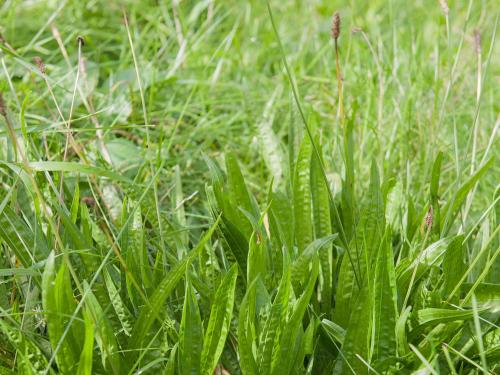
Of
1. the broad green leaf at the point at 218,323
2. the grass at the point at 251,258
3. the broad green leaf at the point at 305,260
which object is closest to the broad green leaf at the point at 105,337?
the grass at the point at 251,258

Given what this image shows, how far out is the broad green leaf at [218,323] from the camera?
94 cm

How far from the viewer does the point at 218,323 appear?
947 millimetres

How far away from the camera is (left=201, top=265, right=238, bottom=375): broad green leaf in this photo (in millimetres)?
936

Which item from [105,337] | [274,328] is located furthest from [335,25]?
[105,337]

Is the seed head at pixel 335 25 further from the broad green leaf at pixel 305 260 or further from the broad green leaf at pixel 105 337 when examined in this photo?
the broad green leaf at pixel 105 337

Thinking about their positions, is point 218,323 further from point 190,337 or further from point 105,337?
point 105,337

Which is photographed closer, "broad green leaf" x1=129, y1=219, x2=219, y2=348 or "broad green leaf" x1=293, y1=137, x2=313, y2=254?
"broad green leaf" x1=129, y1=219, x2=219, y2=348

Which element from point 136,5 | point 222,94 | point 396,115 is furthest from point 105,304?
point 136,5

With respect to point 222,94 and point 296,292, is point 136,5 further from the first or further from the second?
point 296,292

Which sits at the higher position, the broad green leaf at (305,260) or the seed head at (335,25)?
the seed head at (335,25)

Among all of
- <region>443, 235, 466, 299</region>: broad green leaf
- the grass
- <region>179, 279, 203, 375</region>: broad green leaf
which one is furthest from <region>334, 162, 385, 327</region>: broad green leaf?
<region>179, 279, 203, 375</region>: broad green leaf

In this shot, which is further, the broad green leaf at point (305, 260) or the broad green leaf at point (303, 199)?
the broad green leaf at point (303, 199)

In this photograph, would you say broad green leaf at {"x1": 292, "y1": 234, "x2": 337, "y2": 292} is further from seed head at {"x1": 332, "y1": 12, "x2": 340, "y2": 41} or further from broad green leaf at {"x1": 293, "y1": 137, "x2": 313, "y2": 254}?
seed head at {"x1": 332, "y1": 12, "x2": 340, "y2": 41}

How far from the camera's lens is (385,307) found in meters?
0.94
